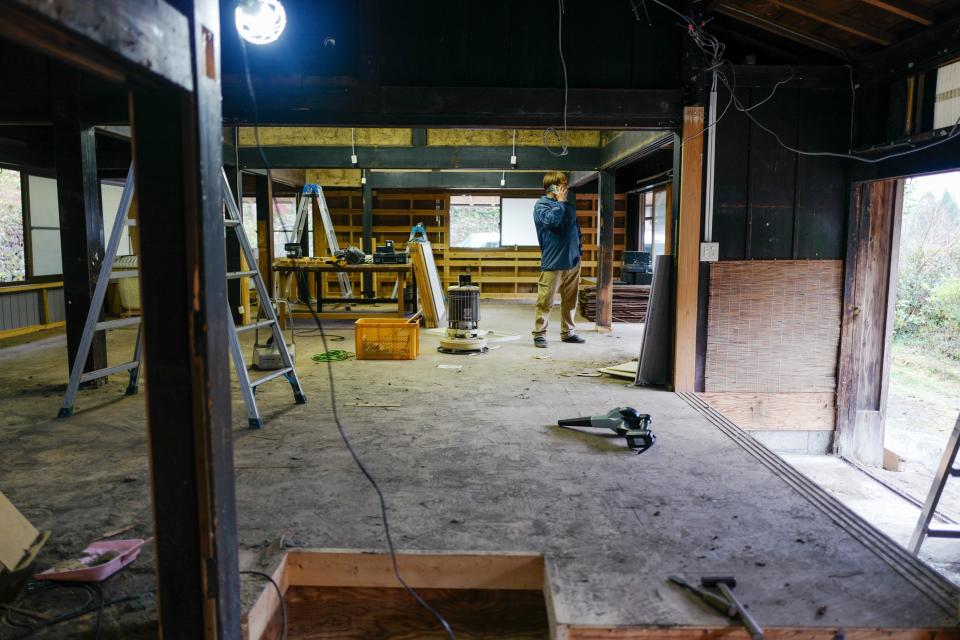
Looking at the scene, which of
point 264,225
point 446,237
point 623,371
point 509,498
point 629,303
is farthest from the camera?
point 446,237

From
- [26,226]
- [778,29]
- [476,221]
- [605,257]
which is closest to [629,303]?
[605,257]

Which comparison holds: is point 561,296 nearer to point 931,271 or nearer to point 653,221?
point 653,221

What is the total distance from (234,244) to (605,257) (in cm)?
480

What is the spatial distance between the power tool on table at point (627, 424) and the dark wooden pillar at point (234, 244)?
17.1 ft

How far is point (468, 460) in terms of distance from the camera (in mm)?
3020

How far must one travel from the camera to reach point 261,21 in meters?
3.74

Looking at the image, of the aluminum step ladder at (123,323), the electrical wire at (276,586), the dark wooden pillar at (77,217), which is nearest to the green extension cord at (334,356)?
the aluminum step ladder at (123,323)

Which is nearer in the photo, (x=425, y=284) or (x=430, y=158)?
(x=425, y=284)

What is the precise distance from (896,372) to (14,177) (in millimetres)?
13231

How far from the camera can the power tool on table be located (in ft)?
10.6

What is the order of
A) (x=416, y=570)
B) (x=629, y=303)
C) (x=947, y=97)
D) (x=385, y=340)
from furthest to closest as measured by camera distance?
(x=629, y=303)
(x=385, y=340)
(x=947, y=97)
(x=416, y=570)

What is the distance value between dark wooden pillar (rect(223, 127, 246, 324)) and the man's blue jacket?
3591mm

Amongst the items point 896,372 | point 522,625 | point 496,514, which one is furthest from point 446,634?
point 896,372

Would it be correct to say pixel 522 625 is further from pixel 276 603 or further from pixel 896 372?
pixel 896 372
